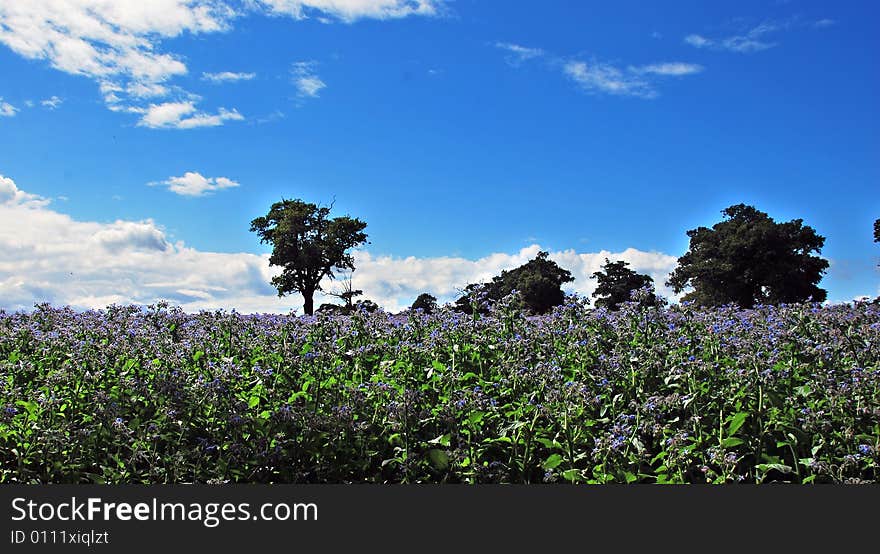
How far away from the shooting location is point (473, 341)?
290 inches

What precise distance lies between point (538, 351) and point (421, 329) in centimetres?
158

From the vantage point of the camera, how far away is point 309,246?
43156 millimetres

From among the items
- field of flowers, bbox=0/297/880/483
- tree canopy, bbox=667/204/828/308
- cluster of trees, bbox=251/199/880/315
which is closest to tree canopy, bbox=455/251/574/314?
cluster of trees, bbox=251/199/880/315

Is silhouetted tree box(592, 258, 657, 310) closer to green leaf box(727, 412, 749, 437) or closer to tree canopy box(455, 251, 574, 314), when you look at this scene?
tree canopy box(455, 251, 574, 314)

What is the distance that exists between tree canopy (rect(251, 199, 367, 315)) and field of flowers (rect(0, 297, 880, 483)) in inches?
1416

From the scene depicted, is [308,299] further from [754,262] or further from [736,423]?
[736,423]

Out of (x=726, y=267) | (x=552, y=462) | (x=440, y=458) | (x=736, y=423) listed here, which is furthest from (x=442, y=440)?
(x=726, y=267)

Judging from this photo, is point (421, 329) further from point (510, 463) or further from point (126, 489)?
point (126, 489)

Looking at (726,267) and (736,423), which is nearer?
(736,423)

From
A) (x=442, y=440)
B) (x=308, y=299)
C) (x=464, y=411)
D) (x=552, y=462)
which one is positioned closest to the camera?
(x=552, y=462)

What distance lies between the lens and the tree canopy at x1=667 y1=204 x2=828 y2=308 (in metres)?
36.5

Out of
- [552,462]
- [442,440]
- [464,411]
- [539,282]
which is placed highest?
[539,282]

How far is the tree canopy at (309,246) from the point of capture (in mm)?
43281

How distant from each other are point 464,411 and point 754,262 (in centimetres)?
3520
